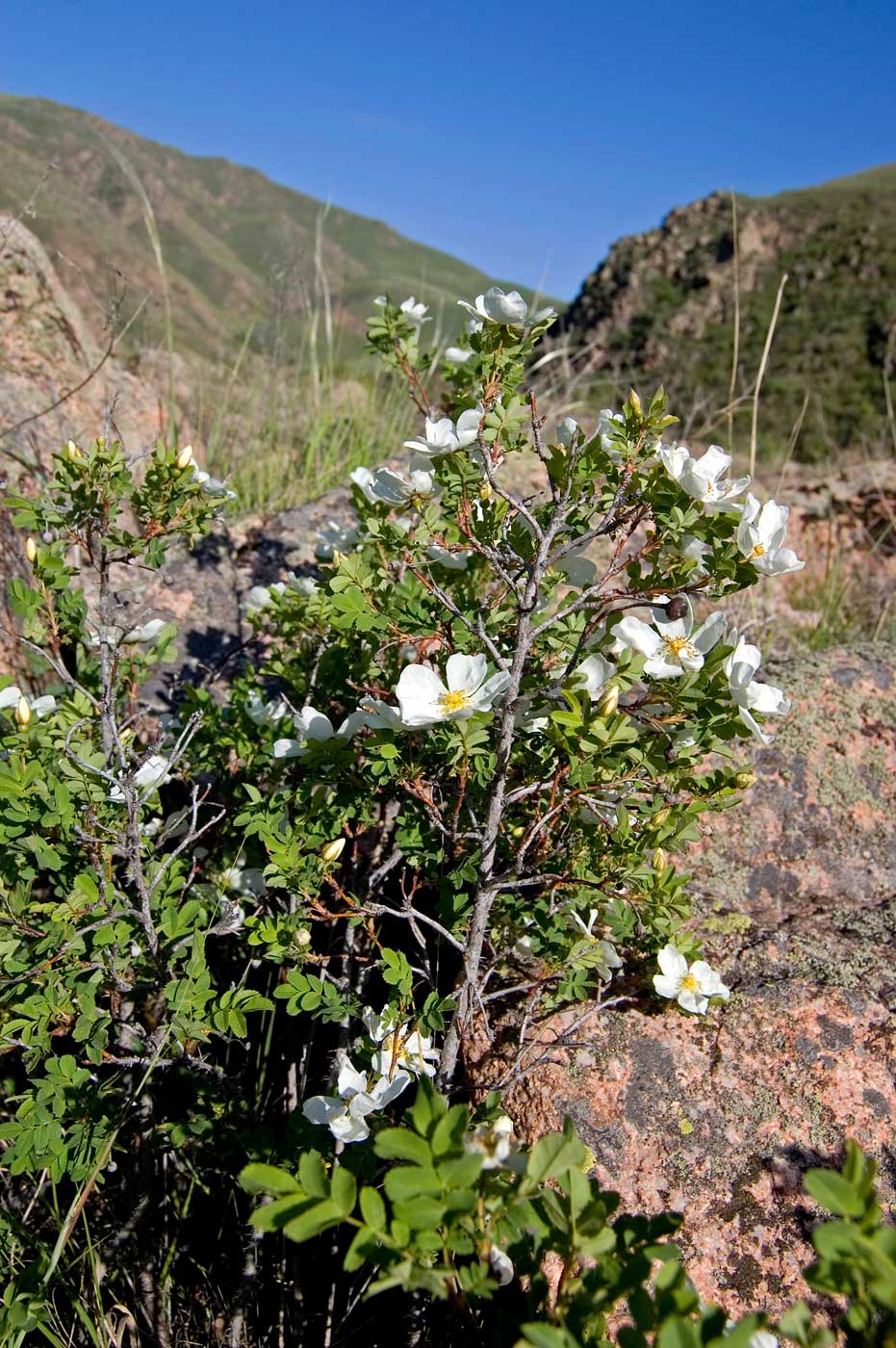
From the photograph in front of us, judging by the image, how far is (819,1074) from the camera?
1553 millimetres

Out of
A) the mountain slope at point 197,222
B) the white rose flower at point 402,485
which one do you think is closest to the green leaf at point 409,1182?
the white rose flower at point 402,485

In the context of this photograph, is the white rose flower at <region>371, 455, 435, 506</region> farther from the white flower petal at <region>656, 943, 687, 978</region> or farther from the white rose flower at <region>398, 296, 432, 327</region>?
the white flower petal at <region>656, 943, 687, 978</region>

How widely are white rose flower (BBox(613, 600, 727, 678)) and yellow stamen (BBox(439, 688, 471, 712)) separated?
0.26 meters

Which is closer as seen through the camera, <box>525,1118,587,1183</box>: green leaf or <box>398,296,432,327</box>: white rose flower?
<box>525,1118,587,1183</box>: green leaf

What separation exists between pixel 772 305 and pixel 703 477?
23.2m

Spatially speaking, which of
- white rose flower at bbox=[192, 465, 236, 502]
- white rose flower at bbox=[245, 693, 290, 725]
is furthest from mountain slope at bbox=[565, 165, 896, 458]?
white rose flower at bbox=[245, 693, 290, 725]

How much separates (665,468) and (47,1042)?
1362mm

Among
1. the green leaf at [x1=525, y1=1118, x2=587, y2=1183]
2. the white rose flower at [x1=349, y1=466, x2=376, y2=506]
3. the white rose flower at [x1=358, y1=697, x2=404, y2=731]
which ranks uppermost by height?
the white rose flower at [x1=349, y1=466, x2=376, y2=506]

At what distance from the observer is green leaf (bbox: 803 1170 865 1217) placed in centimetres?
77

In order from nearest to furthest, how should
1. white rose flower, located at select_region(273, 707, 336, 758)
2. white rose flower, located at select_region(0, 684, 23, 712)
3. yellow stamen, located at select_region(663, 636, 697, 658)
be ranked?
yellow stamen, located at select_region(663, 636, 697, 658) < white rose flower, located at select_region(273, 707, 336, 758) < white rose flower, located at select_region(0, 684, 23, 712)

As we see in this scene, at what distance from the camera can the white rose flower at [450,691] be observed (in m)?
1.23

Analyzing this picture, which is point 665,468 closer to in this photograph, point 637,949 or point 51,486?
point 637,949

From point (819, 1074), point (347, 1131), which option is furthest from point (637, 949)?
point (347, 1131)

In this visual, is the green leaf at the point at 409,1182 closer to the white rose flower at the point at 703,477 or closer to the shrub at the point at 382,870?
the shrub at the point at 382,870
